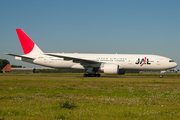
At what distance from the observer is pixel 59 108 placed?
24.5 feet

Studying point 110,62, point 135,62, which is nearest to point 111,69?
point 110,62

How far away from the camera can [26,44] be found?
36.8 meters

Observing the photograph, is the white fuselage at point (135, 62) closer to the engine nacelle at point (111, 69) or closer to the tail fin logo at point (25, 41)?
the engine nacelle at point (111, 69)

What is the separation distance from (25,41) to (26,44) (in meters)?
0.56

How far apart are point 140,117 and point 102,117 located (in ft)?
3.86

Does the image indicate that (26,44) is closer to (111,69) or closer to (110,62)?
(110,62)

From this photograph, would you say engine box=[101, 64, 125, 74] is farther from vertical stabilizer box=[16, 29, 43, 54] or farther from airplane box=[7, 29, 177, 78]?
vertical stabilizer box=[16, 29, 43, 54]

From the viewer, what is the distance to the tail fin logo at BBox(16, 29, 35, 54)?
36625 millimetres

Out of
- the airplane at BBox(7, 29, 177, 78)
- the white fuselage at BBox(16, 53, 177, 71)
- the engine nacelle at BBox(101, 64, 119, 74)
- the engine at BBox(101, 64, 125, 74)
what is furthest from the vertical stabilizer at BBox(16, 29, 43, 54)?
the engine nacelle at BBox(101, 64, 119, 74)

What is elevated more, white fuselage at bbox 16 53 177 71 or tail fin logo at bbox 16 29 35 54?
tail fin logo at bbox 16 29 35 54

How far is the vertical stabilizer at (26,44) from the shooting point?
36625mm

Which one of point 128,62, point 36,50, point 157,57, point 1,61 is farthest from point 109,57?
point 1,61

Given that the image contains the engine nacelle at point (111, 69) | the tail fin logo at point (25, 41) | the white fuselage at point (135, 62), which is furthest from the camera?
the tail fin logo at point (25, 41)

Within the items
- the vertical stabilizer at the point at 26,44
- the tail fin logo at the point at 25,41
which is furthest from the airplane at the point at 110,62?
the tail fin logo at the point at 25,41
